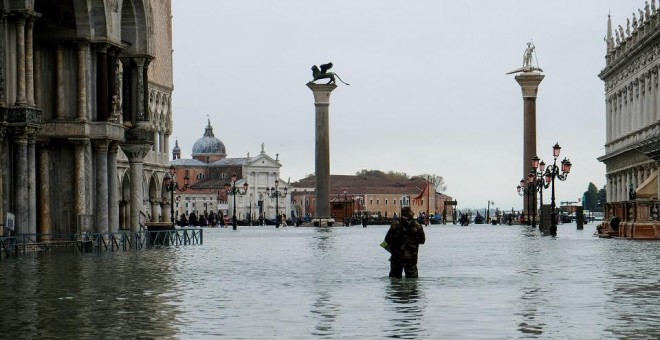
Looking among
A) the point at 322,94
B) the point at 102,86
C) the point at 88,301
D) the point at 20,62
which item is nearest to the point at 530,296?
the point at 88,301

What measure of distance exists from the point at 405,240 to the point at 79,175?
22034mm

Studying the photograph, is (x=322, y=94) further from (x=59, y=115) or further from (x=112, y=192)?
(x=59, y=115)

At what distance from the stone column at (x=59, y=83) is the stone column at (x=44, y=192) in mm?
1110

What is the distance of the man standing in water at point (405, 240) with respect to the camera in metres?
26.4

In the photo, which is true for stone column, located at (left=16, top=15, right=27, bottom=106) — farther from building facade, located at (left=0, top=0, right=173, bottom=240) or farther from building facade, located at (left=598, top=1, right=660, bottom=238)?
building facade, located at (left=598, top=1, right=660, bottom=238)

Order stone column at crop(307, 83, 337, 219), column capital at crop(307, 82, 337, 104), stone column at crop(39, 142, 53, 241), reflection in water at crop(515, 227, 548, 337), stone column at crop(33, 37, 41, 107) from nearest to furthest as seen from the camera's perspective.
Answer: reflection in water at crop(515, 227, 548, 337) → stone column at crop(39, 142, 53, 241) → stone column at crop(33, 37, 41, 107) → stone column at crop(307, 83, 337, 219) → column capital at crop(307, 82, 337, 104)

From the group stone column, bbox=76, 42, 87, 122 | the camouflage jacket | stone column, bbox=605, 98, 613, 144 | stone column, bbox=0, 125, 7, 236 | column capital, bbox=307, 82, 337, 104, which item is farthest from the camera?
column capital, bbox=307, 82, 337, 104

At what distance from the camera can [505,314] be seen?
18609mm

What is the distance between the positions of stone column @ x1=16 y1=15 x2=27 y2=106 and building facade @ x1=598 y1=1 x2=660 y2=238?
4896cm

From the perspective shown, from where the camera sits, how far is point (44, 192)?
45.3m

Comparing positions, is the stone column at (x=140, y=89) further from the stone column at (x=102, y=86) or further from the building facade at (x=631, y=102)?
the building facade at (x=631, y=102)

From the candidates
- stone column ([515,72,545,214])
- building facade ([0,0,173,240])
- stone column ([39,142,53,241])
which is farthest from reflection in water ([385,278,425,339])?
stone column ([515,72,545,214])

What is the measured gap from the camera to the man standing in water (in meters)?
26.4

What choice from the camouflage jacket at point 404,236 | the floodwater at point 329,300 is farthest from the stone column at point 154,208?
the camouflage jacket at point 404,236
